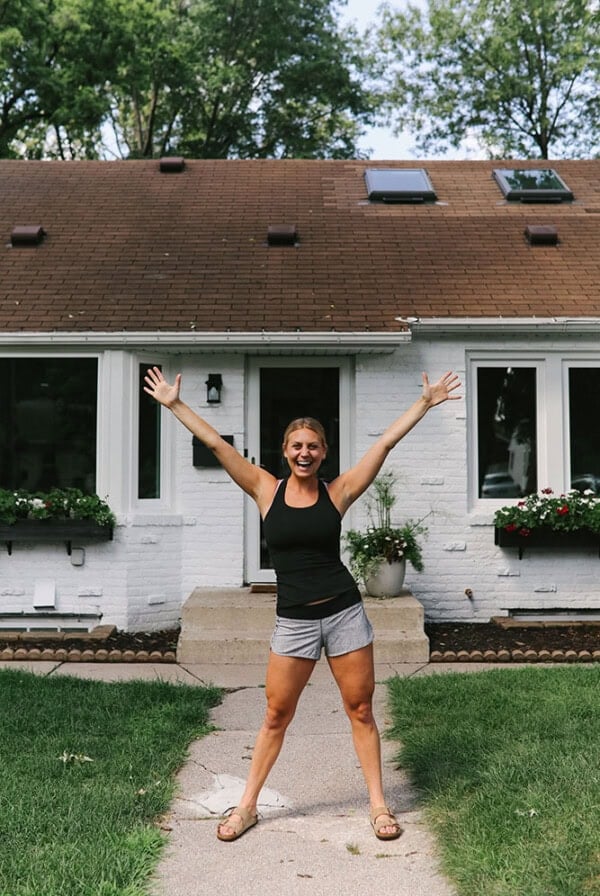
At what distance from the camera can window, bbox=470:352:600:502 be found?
8.85 m

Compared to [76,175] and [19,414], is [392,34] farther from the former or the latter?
[19,414]

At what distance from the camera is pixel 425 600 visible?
8633 millimetres

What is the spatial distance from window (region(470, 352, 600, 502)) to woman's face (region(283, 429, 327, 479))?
5326 mm

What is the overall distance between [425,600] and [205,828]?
16.8 feet

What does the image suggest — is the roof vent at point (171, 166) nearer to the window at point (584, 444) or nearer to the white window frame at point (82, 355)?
the white window frame at point (82, 355)

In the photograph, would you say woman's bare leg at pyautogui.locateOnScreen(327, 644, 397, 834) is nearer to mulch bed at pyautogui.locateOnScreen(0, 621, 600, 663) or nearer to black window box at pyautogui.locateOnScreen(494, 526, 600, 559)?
mulch bed at pyautogui.locateOnScreen(0, 621, 600, 663)

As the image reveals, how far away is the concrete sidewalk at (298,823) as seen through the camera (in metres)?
3.27

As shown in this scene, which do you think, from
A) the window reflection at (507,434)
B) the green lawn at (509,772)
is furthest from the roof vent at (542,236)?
the green lawn at (509,772)

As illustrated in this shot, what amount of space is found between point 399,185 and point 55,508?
20.7 ft

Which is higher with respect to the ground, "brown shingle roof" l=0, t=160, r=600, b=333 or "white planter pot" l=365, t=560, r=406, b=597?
"brown shingle roof" l=0, t=160, r=600, b=333

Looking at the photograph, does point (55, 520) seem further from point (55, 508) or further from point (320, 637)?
point (320, 637)

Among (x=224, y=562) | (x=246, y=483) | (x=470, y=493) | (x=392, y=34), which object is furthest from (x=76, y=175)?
(x=392, y=34)

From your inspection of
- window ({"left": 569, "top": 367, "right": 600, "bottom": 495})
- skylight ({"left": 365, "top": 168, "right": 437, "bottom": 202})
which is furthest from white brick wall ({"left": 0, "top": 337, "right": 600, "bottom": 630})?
skylight ({"left": 365, "top": 168, "right": 437, "bottom": 202})

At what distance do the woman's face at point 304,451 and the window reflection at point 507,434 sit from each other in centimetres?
538
